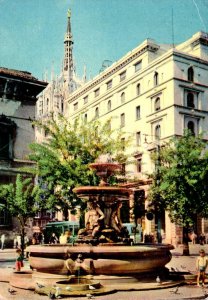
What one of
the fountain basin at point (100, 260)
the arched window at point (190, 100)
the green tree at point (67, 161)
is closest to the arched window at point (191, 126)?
the arched window at point (190, 100)

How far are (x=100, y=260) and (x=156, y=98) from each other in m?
33.5

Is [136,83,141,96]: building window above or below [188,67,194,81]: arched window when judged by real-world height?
below

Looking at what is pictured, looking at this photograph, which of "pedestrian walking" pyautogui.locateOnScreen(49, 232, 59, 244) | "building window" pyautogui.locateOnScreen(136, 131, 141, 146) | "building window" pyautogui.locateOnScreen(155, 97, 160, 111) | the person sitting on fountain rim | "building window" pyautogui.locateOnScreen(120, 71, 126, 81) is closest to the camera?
the person sitting on fountain rim

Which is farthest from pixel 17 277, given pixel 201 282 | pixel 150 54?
pixel 150 54

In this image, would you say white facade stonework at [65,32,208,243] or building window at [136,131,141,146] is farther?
building window at [136,131,141,146]

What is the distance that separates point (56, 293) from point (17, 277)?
3308 mm

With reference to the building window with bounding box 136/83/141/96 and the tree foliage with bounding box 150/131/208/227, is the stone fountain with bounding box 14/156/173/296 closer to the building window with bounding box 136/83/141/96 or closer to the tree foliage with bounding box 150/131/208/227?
the tree foliage with bounding box 150/131/208/227

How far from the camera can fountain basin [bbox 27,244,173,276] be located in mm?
11516

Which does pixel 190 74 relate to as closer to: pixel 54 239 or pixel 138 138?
pixel 138 138

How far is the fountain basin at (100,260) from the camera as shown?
11516mm

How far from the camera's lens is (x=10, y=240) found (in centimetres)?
3347

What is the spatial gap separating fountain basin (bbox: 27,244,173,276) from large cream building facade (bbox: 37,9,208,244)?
26074mm

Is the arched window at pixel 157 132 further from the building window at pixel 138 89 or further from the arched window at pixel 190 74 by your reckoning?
the arched window at pixel 190 74

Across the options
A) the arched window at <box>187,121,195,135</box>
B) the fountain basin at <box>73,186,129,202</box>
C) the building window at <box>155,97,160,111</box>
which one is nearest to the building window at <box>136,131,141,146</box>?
the building window at <box>155,97,160,111</box>
